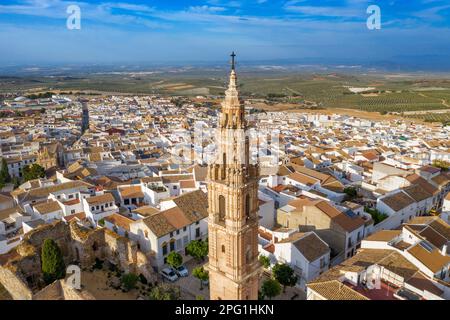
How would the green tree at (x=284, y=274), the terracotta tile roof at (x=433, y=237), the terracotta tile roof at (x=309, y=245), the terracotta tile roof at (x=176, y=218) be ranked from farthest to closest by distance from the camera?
the terracotta tile roof at (x=176, y=218) → the terracotta tile roof at (x=433, y=237) → the terracotta tile roof at (x=309, y=245) → the green tree at (x=284, y=274)

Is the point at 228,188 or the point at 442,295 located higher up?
the point at 228,188

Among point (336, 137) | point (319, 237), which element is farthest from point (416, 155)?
point (319, 237)

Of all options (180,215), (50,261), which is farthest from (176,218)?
(50,261)

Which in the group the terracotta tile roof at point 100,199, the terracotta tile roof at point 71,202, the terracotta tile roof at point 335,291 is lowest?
the terracotta tile roof at point 335,291

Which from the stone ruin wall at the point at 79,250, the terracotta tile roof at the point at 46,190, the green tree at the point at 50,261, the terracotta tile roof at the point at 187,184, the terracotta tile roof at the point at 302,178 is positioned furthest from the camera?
the terracotta tile roof at the point at 302,178

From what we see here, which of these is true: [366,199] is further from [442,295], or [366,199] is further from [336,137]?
[336,137]

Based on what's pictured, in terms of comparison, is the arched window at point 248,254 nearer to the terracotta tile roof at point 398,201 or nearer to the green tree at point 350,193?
the terracotta tile roof at point 398,201

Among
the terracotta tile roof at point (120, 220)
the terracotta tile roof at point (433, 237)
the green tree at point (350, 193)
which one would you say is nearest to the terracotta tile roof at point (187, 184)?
the terracotta tile roof at point (120, 220)
